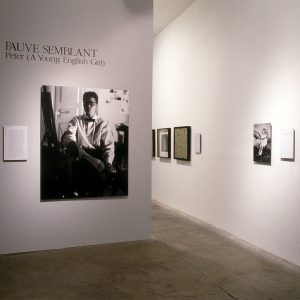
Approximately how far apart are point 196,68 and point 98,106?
2815 millimetres

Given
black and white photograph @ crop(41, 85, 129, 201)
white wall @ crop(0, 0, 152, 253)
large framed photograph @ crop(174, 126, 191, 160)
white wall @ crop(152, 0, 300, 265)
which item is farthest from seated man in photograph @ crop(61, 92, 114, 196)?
→ large framed photograph @ crop(174, 126, 191, 160)

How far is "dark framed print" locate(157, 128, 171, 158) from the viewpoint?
846 centimetres

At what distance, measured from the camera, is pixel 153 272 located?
13.8 ft

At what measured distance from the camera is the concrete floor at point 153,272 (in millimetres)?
3652

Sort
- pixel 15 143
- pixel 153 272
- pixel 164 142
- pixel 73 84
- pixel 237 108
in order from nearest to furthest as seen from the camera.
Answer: pixel 153 272 → pixel 15 143 → pixel 73 84 → pixel 237 108 → pixel 164 142

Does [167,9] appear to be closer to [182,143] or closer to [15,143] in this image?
[182,143]

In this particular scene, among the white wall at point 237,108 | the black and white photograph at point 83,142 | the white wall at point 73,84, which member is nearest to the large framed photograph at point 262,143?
the white wall at point 237,108

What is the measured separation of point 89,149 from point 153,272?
1.96 m

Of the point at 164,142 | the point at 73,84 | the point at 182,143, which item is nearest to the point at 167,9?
the point at 182,143

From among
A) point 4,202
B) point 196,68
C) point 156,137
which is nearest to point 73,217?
point 4,202

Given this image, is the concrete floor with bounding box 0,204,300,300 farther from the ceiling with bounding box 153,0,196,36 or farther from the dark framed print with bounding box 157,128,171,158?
the ceiling with bounding box 153,0,196,36

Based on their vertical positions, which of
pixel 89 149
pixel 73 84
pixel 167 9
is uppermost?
pixel 167 9

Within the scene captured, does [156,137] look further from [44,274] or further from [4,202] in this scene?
[44,274]

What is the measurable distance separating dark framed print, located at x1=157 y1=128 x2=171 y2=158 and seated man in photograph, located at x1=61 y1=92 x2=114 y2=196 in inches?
131
